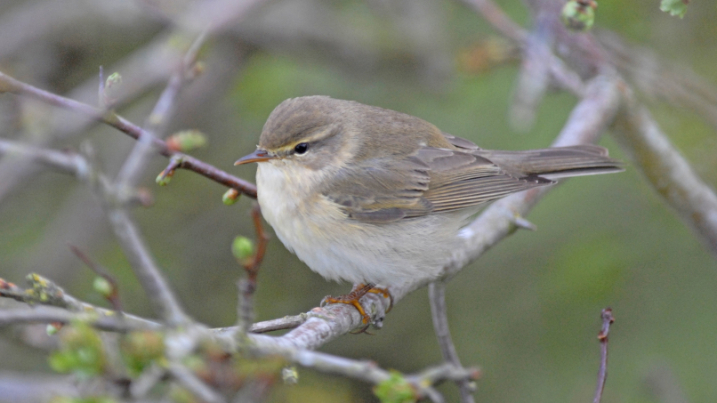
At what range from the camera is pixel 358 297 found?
3857 mm

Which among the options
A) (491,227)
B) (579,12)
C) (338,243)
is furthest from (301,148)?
(579,12)

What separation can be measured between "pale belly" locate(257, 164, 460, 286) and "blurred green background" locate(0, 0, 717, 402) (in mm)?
1479

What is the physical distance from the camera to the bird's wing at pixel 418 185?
13.2 feet

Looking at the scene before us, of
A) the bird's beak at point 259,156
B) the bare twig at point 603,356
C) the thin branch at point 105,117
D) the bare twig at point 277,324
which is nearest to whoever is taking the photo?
the thin branch at point 105,117

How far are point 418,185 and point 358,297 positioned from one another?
→ 839mm

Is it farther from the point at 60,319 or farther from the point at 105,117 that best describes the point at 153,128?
the point at 105,117

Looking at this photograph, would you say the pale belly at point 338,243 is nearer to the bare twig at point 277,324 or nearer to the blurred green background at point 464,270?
the bare twig at point 277,324

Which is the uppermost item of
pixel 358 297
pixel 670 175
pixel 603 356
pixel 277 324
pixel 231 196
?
pixel 670 175

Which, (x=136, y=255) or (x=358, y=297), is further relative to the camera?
(x=358, y=297)

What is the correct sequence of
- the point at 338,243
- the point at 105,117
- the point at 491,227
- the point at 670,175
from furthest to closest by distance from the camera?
the point at 670,175, the point at 491,227, the point at 338,243, the point at 105,117

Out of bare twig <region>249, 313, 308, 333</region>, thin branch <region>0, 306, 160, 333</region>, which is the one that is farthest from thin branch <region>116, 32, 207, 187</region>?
bare twig <region>249, 313, 308, 333</region>

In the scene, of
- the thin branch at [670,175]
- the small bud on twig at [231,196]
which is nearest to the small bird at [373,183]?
the thin branch at [670,175]

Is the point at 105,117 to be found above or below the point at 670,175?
below

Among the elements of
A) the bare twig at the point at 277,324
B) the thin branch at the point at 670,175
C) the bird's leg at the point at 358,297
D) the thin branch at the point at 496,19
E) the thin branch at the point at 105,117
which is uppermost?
the thin branch at the point at 496,19
